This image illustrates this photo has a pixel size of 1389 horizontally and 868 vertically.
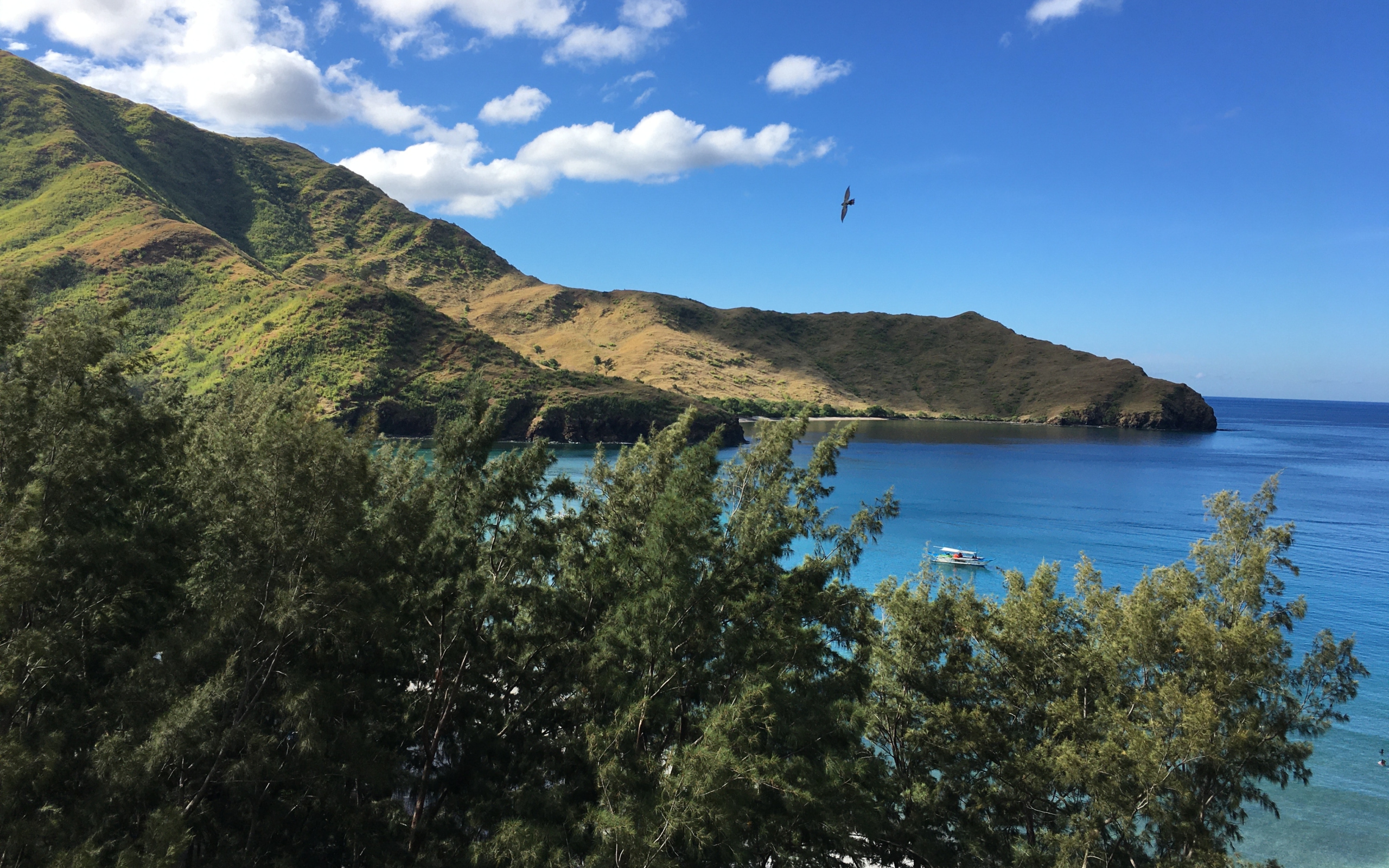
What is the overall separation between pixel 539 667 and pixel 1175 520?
81.1m

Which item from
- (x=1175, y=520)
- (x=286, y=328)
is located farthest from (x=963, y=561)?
(x=286, y=328)

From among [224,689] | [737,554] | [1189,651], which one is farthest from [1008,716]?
[224,689]

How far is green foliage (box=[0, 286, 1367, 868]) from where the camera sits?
42.2ft

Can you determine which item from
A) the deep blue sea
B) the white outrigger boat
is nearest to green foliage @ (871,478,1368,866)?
the deep blue sea

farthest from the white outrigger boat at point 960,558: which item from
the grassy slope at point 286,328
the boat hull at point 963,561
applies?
the grassy slope at point 286,328

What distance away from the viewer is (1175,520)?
7869 cm

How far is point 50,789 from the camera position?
41.4ft

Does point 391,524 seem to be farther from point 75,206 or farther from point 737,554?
point 75,206

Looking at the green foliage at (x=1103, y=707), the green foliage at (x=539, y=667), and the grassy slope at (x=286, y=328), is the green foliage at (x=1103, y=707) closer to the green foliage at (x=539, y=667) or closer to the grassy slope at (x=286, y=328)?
the green foliage at (x=539, y=667)

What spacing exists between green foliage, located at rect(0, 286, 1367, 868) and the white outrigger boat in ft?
139

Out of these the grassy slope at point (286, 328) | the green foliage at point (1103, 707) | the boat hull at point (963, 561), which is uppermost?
the grassy slope at point (286, 328)

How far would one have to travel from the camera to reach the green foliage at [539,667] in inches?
507

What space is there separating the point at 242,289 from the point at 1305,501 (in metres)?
177

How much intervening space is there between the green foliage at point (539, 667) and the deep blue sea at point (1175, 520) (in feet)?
56.3
